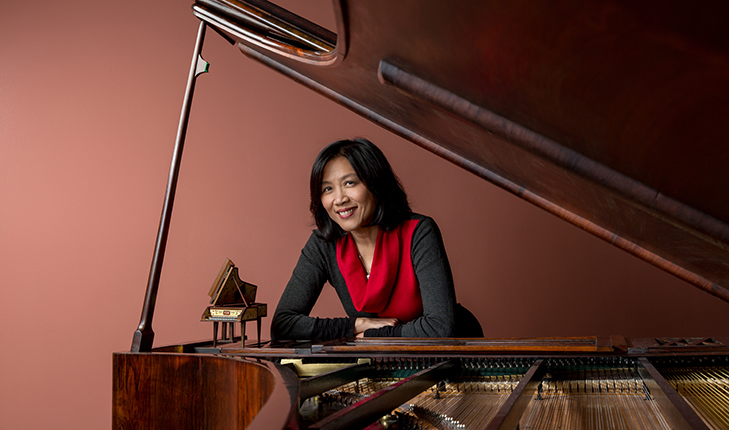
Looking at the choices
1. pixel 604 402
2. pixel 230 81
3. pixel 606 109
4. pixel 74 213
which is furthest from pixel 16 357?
pixel 606 109

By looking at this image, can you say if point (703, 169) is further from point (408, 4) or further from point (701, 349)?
point (701, 349)

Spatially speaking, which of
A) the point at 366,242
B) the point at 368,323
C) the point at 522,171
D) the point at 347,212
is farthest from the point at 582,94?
the point at 366,242

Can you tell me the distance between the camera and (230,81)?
3.55m

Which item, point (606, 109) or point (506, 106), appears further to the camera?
point (506, 106)

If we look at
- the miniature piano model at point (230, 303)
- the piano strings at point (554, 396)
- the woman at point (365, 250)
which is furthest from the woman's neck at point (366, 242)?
the piano strings at point (554, 396)

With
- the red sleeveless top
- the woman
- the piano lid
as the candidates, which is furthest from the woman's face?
the piano lid

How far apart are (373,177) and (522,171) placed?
911 millimetres

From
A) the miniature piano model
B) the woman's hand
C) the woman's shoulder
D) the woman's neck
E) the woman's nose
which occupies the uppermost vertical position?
the woman's nose

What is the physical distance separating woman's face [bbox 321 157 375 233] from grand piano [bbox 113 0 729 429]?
54 cm

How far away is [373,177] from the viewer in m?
1.91

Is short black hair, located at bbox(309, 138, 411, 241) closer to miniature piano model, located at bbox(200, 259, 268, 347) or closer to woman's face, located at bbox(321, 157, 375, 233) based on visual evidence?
woman's face, located at bbox(321, 157, 375, 233)

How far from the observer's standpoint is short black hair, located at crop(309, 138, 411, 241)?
1.90m

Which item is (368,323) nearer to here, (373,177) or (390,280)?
(390,280)

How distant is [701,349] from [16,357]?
12.5 ft
